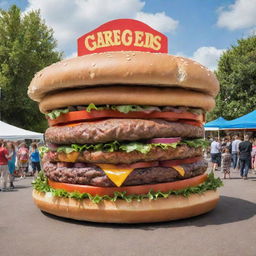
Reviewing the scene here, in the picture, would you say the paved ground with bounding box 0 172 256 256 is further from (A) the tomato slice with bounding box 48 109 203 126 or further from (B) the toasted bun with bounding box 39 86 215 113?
(B) the toasted bun with bounding box 39 86 215 113

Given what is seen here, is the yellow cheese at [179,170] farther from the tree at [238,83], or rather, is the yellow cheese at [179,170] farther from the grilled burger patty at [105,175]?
the tree at [238,83]

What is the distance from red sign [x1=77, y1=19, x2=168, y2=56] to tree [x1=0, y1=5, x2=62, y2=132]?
2616 cm

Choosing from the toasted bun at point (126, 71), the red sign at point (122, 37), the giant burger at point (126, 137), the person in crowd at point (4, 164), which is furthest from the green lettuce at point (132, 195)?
the person in crowd at point (4, 164)

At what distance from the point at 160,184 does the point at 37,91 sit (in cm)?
328

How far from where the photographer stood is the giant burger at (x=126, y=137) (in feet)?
19.0

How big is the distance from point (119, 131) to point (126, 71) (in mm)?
1100

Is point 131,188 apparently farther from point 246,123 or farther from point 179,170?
point 246,123

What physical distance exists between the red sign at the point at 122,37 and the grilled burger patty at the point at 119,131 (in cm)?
195

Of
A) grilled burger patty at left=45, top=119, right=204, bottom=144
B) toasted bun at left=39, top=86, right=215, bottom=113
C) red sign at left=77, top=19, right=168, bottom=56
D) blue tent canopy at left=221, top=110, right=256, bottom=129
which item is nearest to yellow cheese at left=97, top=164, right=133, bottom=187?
grilled burger patty at left=45, top=119, right=204, bottom=144

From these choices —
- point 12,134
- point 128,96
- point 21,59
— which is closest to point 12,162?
point 12,134

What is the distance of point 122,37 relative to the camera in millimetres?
7008

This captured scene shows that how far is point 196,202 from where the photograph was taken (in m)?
6.23

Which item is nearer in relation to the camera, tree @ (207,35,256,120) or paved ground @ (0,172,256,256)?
paved ground @ (0,172,256,256)

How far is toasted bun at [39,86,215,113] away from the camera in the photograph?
233 inches
